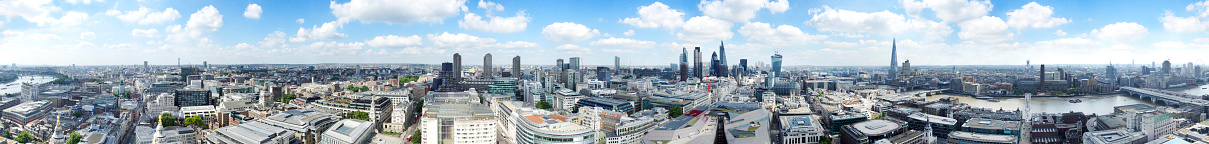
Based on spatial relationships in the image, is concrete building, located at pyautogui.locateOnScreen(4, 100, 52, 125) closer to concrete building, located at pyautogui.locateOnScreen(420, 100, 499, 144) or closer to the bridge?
concrete building, located at pyautogui.locateOnScreen(420, 100, 499, 144)

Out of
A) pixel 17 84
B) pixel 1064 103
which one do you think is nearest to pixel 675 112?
pixel 1064 103

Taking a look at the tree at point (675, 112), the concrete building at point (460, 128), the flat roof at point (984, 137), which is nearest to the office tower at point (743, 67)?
the tree at point (675, 112)

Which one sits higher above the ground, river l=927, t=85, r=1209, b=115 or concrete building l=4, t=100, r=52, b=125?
concrete building l=4, t=100, r=52, b=125

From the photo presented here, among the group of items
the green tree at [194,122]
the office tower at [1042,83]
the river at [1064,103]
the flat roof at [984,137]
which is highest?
the office tower at [1042,83]

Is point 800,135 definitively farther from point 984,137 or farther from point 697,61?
point 697,61

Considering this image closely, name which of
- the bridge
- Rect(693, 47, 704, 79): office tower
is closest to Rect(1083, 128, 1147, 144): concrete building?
the bridge

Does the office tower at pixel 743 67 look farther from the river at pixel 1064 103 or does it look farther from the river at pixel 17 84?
the river at pixel 17 84
